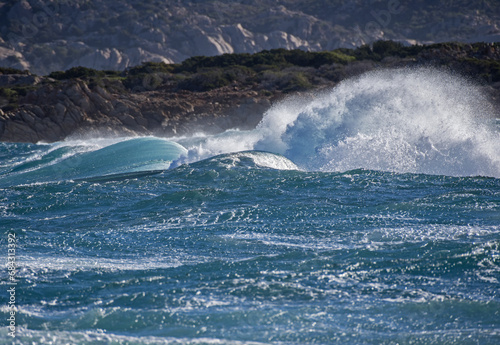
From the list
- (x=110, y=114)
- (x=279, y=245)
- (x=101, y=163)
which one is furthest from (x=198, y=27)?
(x=279, y=245)

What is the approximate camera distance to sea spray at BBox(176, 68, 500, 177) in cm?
1494

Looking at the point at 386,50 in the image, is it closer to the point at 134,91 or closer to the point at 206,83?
the point at 206,83

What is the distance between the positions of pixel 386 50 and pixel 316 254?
47.2 m

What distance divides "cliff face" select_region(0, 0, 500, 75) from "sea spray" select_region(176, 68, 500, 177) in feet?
275

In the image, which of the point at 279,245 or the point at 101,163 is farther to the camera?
the point at 101,163

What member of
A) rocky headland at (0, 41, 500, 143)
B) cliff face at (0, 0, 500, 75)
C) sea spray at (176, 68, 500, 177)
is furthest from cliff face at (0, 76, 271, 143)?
cliff face at (0, 0, 500, 75)

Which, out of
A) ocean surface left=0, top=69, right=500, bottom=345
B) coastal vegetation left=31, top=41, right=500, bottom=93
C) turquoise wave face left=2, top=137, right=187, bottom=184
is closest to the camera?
ocean surface left=0, top=69, right=500, bottom=345

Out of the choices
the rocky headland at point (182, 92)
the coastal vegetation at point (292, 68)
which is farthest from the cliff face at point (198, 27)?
the rocky headland at point (182, 92)

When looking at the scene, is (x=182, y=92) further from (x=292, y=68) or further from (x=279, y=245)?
(x=279, y=245)

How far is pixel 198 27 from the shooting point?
108812 mm

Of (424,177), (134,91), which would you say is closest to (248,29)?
(134,91)

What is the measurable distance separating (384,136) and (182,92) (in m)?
28.6

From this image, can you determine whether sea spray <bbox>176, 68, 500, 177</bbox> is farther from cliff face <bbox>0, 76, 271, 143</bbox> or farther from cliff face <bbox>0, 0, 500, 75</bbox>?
cliff face <bbox>0, 0, 500, 75</bbox>

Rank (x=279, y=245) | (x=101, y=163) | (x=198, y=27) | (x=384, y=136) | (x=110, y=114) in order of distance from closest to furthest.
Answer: (x=279, y=245) → (x=384, y=136) → (x=101, y=163) → (x=110, y=114) → (x=198, y=27)
